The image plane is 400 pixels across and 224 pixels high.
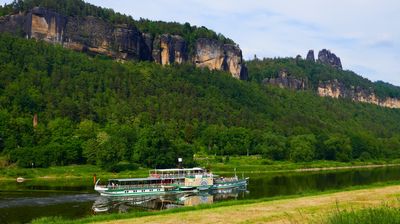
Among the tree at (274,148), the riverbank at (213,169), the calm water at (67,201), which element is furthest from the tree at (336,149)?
the calm water at (67,201)

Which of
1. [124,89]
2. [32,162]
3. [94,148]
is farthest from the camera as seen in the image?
[124,89]

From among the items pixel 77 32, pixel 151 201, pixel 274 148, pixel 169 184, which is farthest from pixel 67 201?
pixel 77 32

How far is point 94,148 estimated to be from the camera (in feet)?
319

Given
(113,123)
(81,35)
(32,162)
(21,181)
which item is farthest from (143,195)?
(81,35)

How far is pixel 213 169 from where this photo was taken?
10094 cm

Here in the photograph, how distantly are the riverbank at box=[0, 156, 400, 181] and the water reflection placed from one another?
22228mm

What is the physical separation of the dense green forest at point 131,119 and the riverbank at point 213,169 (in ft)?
12.5

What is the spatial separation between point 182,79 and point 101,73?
34977mm

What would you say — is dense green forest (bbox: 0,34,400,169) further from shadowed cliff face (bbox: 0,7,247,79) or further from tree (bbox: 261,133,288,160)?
shadowed cliff face (bbox: 0,7,247,79)

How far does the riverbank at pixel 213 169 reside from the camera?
276 feet

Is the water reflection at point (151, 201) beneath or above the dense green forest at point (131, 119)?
beneath

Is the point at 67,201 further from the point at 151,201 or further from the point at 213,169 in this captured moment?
the point at 213,169

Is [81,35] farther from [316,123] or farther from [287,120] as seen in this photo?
[316,123]

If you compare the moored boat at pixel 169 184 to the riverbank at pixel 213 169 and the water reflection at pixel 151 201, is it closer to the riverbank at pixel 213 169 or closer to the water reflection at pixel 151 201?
the water reflection at pixel 151 201
